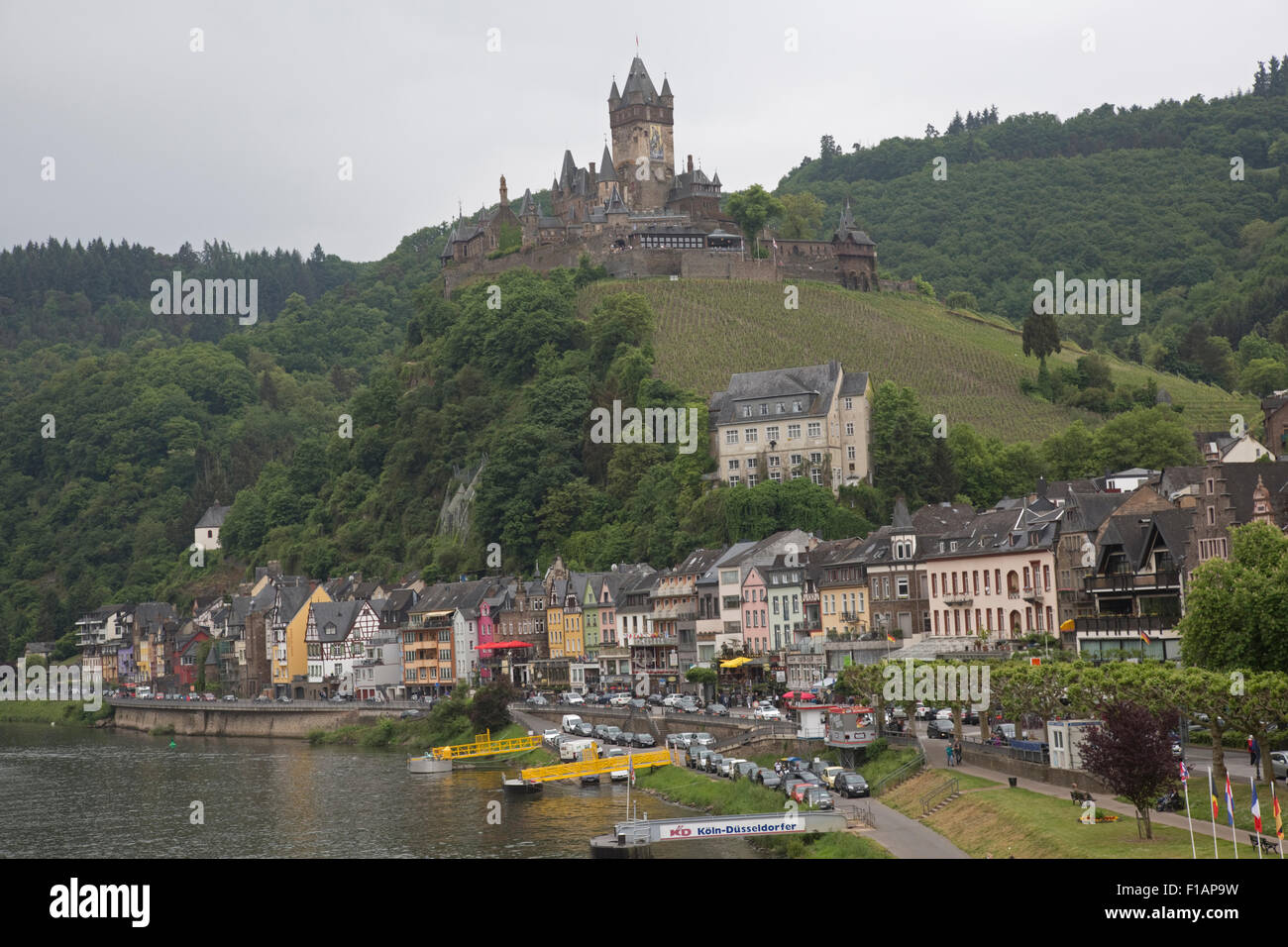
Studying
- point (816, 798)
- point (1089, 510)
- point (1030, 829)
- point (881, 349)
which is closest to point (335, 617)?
point (881, 349)

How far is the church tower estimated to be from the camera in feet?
627

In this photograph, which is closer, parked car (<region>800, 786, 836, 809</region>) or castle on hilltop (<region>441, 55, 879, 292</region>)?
parked car (<region>800, 786, 836, 809</region>)

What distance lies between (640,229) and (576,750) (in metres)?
108

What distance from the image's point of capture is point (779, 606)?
10062cm

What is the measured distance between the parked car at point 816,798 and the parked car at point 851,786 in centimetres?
74

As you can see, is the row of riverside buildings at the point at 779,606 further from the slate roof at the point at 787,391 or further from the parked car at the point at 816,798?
the parked car at the point at 816,798

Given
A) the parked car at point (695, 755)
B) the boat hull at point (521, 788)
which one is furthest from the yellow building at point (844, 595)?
the boat hull at point (521, 788)

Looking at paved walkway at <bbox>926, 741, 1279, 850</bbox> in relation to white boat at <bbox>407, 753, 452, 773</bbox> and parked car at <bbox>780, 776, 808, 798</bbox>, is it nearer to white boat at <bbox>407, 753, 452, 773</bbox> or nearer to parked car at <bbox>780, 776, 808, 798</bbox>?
parked car at <bbox>780, 776, 808, 798</bbox>

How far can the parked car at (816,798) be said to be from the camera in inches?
2147

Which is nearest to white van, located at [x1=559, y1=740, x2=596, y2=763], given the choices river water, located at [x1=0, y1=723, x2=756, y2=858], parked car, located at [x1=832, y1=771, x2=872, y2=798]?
river water, located at [x1=0, y1=723, x2=756, y2=858]

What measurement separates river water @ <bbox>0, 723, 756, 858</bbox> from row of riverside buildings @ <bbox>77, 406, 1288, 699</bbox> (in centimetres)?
2129

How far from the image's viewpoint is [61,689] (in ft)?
523
